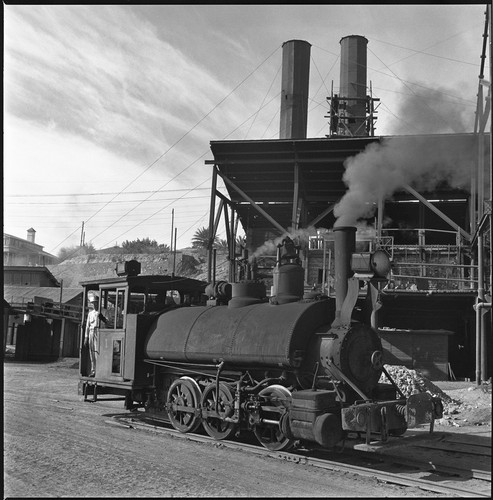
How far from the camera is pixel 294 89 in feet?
102

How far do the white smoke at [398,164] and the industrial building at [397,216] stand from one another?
0.04 m

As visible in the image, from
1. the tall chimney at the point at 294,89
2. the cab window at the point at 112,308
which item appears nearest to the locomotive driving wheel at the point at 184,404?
the cab window at the point at 112,308

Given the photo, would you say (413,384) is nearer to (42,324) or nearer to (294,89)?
(294,89)

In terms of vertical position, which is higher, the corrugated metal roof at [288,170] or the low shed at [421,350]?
the corrugated metal roof at [288,170]

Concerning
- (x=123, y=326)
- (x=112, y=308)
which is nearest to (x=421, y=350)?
(x=112, y=308)

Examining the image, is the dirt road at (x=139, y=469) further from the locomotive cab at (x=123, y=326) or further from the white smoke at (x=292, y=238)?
the white smoke at (x=292, y=238)

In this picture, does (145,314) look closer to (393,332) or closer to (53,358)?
(393,332)

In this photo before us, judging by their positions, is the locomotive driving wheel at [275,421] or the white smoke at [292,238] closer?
the locomotive driving wheel at [275,421]

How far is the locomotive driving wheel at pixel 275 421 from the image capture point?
7539mm

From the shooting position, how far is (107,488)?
19.0 feet

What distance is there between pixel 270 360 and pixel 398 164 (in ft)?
31.9

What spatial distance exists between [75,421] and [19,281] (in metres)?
35.5

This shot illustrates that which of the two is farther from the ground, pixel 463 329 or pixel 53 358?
pixel 463 329

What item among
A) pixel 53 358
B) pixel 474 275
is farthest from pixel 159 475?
pixel 53 358
